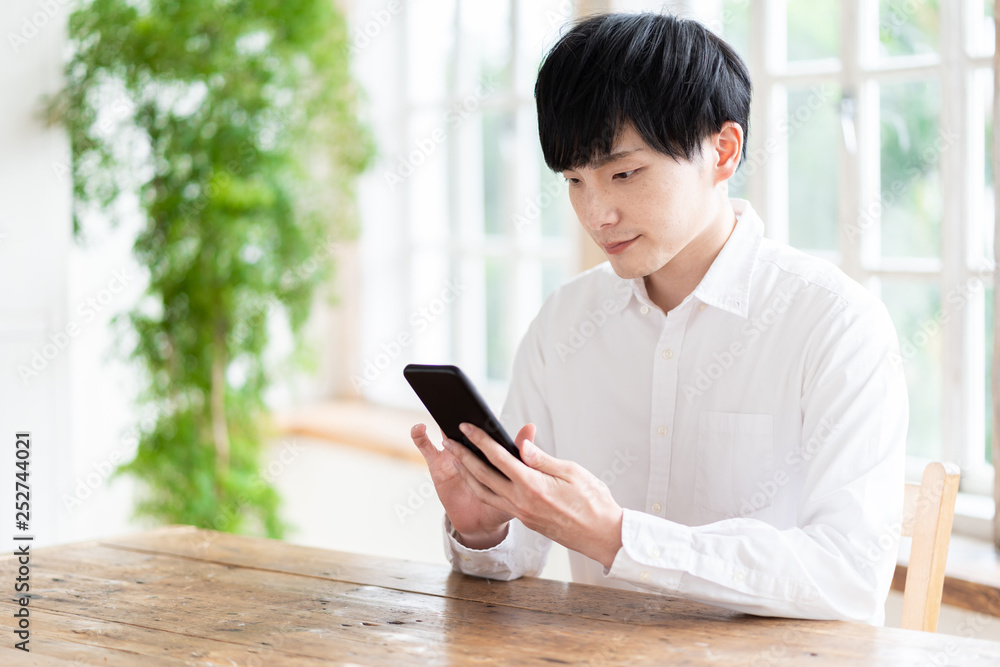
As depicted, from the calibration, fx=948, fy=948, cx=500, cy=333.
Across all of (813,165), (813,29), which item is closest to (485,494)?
(813,165)

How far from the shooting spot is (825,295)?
54.8 inches

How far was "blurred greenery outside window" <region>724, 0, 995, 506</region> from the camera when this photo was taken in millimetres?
2160

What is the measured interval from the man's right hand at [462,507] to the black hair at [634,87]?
46cm

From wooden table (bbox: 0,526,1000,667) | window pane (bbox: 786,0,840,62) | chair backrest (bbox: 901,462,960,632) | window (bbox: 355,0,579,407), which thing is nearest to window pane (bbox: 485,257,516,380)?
window (bbox: 355,0,579,407)

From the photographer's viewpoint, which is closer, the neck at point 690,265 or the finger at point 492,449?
the finger at point 492,449

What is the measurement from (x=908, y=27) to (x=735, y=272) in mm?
1157

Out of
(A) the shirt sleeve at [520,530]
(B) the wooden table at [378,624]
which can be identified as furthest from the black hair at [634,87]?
(B) the wooden table at [378,624]

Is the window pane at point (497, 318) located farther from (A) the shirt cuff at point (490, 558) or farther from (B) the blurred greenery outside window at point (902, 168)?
(A) the shirt cuff at point (490, 558)

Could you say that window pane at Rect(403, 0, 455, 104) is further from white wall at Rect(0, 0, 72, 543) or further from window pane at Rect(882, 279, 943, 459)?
window pane at Rect(882, 279, 943, 459)

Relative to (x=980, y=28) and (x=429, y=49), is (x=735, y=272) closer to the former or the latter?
(x=980, y=28)

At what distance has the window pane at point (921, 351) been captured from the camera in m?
2.27

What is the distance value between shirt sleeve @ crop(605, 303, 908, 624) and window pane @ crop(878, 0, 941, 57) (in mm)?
1291

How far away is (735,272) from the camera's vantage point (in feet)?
4.88

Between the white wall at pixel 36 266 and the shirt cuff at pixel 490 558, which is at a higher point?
the white wall at pixel 36 266
